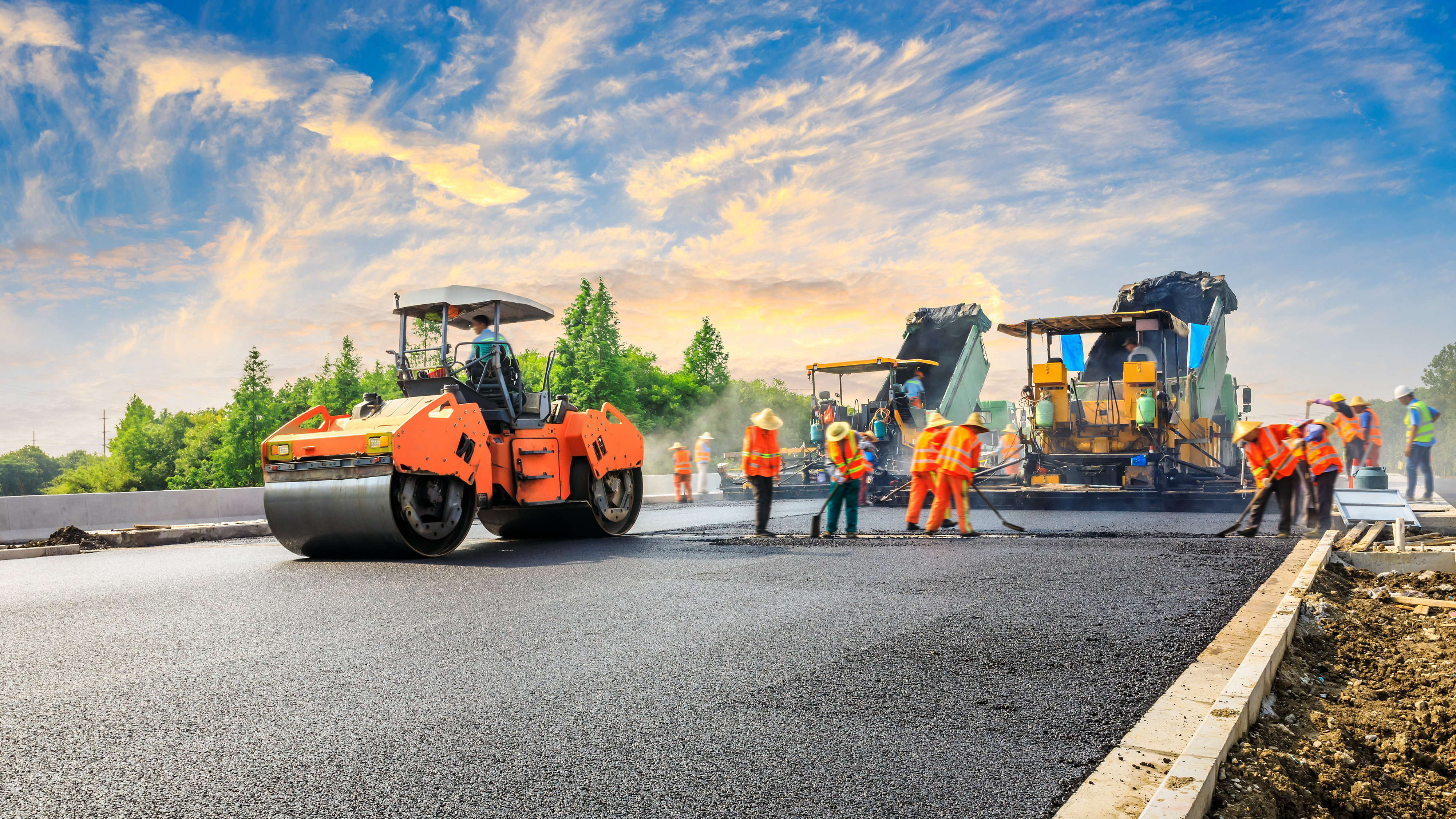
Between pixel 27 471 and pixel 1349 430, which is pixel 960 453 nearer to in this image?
pixel 1349 430

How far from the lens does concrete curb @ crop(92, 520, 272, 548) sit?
10.5m

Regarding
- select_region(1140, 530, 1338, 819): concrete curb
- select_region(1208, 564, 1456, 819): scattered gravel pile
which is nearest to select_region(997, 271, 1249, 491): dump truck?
select_region(1208, 564, 1456, 819): scattered gravel pile

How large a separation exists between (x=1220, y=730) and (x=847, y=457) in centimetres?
678

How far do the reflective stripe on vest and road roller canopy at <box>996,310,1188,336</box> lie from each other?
13.0ft

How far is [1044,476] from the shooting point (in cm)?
1272

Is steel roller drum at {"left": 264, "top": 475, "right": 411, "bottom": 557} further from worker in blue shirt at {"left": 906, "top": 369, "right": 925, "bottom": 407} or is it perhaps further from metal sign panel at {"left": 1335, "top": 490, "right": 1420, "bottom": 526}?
worker in blue shirt at {"left": 906, "top": 369, "right": 925, "bottom": 407}

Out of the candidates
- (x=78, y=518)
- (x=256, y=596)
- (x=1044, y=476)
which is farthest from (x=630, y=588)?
(x=78, y=518)

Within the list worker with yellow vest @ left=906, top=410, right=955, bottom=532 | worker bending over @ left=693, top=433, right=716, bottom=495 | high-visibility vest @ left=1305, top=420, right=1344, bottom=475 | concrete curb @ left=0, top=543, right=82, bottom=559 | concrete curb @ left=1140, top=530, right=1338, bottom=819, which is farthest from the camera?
worker bending over @ left=693, top=433, right=716, bottom=495

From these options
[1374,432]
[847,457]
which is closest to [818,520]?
[847,457]

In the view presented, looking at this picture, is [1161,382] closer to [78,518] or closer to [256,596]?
[256,596]

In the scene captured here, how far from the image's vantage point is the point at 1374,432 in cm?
1236

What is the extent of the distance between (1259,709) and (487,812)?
2.45 meters

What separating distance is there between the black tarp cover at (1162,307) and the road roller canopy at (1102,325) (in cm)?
35

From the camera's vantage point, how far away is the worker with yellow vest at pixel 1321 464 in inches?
337
